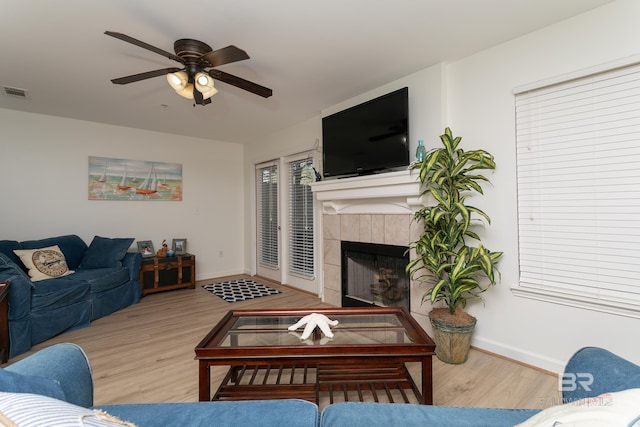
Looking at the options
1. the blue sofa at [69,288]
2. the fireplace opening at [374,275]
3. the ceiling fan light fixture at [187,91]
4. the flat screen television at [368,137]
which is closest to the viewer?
the ceiling fan light fixture at [187,91]

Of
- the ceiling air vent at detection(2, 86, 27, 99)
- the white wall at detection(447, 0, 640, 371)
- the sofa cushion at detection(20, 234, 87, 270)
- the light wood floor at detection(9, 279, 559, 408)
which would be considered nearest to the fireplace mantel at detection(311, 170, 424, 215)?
the white wall at detection(447, 0, 640, 371)

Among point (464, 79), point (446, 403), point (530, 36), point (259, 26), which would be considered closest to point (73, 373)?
point (446, 403)

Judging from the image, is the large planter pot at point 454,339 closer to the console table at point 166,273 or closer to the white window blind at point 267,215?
the white window blind at point 267,215

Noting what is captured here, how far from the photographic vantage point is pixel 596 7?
187 cm

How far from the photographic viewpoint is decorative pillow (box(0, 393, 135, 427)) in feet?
1.58

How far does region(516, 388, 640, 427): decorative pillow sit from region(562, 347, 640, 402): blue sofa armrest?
0.27 metres

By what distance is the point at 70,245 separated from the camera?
3.61 meters

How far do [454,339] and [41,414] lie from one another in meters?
2.33

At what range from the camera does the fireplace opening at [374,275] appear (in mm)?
2926

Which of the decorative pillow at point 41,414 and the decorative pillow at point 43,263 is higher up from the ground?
the decorative pillow at point 41,414

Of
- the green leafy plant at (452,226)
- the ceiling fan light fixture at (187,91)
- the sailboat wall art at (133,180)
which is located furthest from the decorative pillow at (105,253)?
the green leafy plant at (452,226)

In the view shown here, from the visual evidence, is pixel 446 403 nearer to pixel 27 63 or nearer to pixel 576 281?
pixel 576 281

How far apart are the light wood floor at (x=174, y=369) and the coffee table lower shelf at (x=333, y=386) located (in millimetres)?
239

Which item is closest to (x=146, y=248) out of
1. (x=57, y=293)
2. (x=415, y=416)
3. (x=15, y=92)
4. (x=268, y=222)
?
(x=57, y=293)
